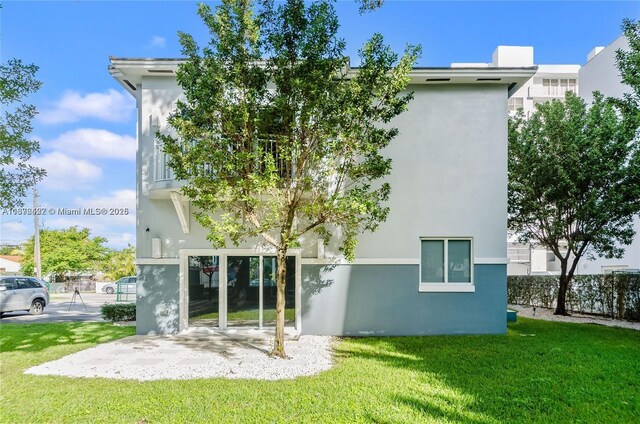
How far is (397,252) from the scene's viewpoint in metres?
10.4

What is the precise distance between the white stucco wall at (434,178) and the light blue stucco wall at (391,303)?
0.54 m

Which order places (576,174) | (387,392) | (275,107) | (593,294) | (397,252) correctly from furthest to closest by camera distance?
(593,294) < (576,174) < (397,252) < (275,107) < (387,392)

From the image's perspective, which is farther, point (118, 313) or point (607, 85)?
point (607, 85)

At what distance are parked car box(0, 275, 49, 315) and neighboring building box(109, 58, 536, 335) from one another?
8.68 m

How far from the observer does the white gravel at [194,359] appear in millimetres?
6742

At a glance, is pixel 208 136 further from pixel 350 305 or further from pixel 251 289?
pixel 350 305

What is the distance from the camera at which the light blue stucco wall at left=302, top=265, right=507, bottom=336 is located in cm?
1023

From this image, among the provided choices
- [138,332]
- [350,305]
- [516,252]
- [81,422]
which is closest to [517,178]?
[350,305]

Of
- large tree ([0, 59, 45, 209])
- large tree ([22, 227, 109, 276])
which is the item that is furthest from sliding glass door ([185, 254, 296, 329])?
large tree ([22, 227, 109, 276])

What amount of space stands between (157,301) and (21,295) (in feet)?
30.2

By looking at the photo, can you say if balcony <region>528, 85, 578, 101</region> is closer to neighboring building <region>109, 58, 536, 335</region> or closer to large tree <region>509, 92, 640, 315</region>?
large tree <region>509, 92, 640, 315</region>

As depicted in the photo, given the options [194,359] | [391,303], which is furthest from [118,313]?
[391,303]

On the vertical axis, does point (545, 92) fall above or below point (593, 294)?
above

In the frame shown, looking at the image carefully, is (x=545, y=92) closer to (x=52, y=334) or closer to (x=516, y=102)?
(x=516, y=102)
